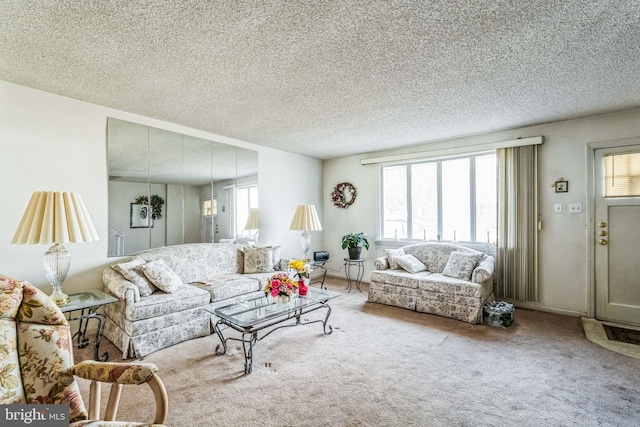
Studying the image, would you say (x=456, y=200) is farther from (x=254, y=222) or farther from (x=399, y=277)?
(x=254, y=222)

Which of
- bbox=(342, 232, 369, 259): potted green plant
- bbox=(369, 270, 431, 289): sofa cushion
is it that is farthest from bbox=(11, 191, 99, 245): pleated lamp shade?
bbox=(342, 232, 369, 259): potted green plant

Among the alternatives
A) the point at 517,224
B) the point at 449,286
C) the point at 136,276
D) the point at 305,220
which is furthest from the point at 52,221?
the point at 517,224

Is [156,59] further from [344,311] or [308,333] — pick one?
[344,311]

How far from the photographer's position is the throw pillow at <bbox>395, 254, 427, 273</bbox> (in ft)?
13.2

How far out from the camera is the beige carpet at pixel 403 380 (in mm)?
1788

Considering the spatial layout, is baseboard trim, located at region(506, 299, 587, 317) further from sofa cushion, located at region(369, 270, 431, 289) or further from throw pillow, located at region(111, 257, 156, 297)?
throw pillow, located at region(111, 257, 156, 297)

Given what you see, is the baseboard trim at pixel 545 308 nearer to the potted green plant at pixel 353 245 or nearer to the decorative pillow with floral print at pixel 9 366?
the potted green plant at pixel 353 245

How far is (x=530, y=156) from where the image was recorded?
381 cm

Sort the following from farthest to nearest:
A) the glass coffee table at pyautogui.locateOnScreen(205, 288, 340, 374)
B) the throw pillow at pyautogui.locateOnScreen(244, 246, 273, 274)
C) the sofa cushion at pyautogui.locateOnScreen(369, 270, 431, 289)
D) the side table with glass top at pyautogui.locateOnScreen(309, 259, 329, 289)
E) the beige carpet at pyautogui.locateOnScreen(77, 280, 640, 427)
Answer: the side table with glass top at pyautogui.locateOnScreen(309, 259, 329, 289) → the throw pillow at pyautogui.locateOnScreen(244, 246, 273, 274) → the sofa cushion at pyautogui.locateOnScreen(369, 270, 431, 289) → the glass coffee table at pyautogui.locateOnScreen(205, 288, 340, 374) → the beige carpet at pyautogui.locateOnScreen(77, 280, 640, 427)

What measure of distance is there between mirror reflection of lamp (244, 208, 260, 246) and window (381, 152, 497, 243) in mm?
2269

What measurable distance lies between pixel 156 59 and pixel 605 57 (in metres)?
3.39

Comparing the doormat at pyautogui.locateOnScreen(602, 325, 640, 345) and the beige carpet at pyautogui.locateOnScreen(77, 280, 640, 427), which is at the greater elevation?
the doormat at pyautogui.locateOnScreen(602, 325, 640, 345)

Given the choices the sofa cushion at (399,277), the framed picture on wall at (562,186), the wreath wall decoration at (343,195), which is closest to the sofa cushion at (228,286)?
the sofa cushion at (399,277)

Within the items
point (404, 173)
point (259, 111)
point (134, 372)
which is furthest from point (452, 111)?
point (134, 372)
